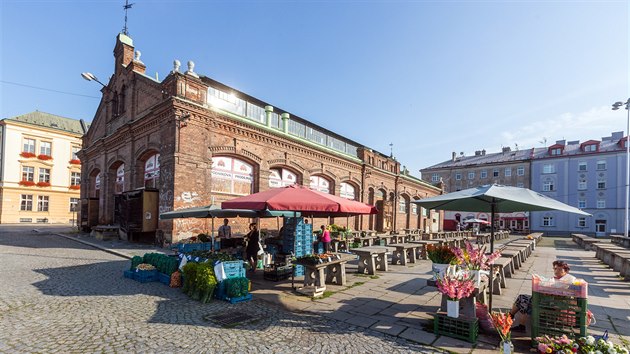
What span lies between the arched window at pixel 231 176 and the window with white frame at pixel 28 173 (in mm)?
31875

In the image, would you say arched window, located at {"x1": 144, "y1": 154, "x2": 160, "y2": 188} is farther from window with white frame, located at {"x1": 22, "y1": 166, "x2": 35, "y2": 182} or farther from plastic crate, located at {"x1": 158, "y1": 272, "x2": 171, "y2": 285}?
window with white frame, located at {"x1": 22, "y1": 166, "x2": 35, "y2": 182}

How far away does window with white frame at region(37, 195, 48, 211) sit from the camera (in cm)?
3422

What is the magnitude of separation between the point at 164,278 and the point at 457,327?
668 centimetres

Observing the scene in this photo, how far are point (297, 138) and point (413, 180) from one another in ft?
58.3

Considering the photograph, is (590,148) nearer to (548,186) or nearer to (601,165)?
(601,165)

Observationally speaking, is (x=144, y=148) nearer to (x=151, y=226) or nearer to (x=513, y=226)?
(x=151, y=226)

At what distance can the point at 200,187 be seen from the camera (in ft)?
45.1

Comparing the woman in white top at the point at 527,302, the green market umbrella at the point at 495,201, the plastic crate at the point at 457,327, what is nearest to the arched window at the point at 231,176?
the green market umbrella at the point at 495,201

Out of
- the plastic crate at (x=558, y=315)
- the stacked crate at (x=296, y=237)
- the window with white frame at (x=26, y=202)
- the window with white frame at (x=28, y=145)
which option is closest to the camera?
the plastic crate at (x=558, y=315)

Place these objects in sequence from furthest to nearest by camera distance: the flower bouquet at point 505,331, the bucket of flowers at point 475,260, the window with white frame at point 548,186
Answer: the window with white frame at point 548,186 → the bucket of flowers at point 475,260 → the flower bouquet at point 505,331

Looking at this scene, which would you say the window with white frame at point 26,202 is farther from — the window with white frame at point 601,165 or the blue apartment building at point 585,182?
the window with white frame at point 601,165

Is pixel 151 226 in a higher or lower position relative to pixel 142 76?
lower

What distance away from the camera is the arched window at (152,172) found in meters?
15.3

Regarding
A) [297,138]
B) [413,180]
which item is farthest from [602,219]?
[297,138]
